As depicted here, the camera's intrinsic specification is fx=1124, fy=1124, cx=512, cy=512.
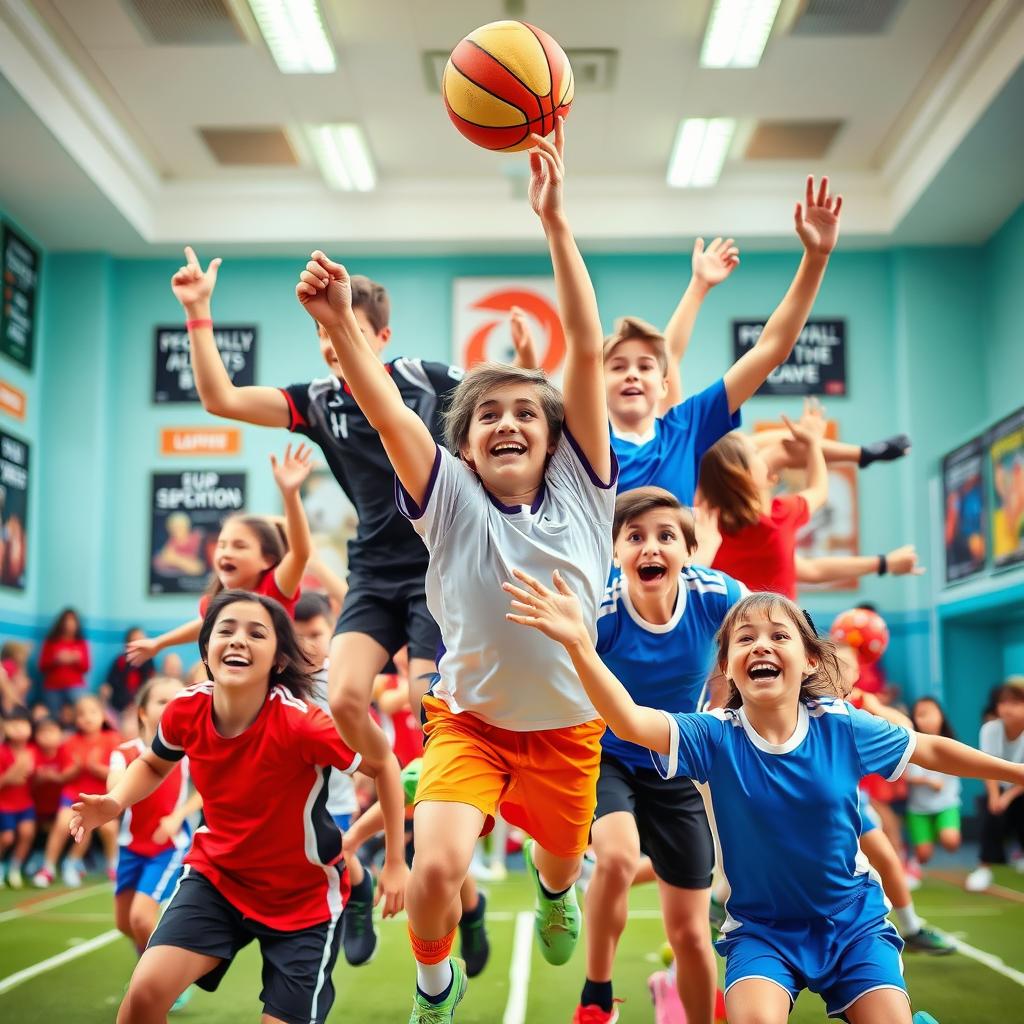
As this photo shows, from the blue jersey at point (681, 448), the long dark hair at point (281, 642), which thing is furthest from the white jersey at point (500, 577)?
the blue jersey at point (681, 448)

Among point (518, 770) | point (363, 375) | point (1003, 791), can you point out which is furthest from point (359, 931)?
point (1003, 791)

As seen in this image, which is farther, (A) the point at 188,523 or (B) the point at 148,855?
(A) the point at 188,523

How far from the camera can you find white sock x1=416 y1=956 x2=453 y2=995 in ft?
9.43

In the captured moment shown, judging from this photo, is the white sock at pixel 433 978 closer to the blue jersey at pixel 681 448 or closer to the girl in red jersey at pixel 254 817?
the girl in red jersey at pixel 254 817

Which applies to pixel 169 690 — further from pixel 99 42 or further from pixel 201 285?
pixel 99 42

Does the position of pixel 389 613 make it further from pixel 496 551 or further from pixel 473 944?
pixel 473 944

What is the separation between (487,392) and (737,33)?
738 centimetres

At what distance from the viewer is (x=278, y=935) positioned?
3.20 metres

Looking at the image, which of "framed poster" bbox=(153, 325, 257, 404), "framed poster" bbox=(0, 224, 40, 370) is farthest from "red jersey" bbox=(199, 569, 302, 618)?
"framed poster" bbox=(153, 325, 257, 404)

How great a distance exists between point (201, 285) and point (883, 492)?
30.8 feet

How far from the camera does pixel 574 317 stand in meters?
2.80

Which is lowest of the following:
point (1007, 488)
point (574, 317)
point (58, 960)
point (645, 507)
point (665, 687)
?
point (58, 960)

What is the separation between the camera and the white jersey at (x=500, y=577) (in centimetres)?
280

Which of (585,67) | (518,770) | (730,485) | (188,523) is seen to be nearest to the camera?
(518,770)
